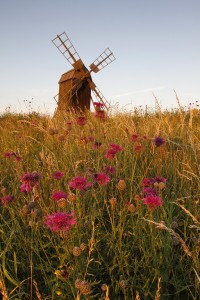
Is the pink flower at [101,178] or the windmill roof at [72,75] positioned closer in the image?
the pink flower at [101,178]

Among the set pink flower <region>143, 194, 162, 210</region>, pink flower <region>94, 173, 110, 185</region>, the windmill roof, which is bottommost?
pink flower <region>143, 194, 162, 210</region>

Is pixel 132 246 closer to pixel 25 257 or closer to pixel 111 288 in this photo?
pixel 111 288

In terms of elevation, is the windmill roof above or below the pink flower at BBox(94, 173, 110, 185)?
above

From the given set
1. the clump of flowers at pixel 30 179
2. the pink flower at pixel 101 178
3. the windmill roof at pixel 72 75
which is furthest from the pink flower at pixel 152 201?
the windmill roof at pixel 72 75

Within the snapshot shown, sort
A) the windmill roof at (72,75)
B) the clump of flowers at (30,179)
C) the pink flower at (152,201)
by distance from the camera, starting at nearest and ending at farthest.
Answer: the pink flower at (152,201) → the clump of flowers at (30,179) → the windmill roof at (72,75)

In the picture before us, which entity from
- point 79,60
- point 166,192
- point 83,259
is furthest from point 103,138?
point 79,60

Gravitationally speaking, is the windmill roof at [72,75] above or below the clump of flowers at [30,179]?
above

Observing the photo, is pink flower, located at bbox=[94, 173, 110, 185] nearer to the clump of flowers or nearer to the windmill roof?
the clump of flowers

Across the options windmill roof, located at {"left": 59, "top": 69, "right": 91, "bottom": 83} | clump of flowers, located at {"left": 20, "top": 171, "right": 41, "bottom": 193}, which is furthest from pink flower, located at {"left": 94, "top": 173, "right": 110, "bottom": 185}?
windmill roof, located at {"left": 59, "top": 69, "right": 91, "bottom": 83}

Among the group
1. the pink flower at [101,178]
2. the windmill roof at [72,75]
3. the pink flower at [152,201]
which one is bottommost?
the pink flower at [152,201]

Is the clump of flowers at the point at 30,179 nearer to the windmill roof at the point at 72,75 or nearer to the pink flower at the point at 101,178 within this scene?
the pink flower at the point at 101,178

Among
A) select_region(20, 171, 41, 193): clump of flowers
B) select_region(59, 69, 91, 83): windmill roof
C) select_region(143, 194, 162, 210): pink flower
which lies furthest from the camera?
select_region(59, 69, 91, 83): windmill roof

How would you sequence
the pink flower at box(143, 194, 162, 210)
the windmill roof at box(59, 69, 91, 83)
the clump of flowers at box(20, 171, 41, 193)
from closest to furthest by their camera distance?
the pink flower at box(143, 194, 162, 210)
the clump of flowers at box(20, 171, 41, 193)
the windmill roof at box(59, 69, 91, 83)

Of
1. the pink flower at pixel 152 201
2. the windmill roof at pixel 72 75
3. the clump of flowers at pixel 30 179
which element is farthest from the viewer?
the windmill roof at pixel 72 75
